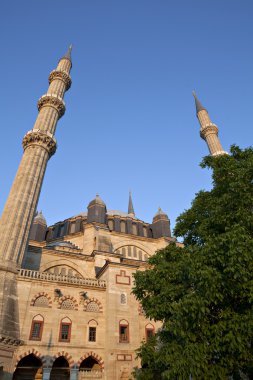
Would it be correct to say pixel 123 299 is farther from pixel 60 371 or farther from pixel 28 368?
pixel 28 368

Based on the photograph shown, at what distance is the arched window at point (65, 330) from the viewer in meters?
17.0

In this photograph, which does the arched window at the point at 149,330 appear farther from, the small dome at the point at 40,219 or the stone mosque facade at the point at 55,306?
the small dome at the point at 40,219

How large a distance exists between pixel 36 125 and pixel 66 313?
17208mm

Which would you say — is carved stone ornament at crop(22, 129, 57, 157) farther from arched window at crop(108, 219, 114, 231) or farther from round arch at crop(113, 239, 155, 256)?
Answer: round arch at crop(113, 239, 155, 256)

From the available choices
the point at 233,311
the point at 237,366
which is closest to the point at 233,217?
the point at 233,311

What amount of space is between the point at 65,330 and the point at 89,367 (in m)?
3.48

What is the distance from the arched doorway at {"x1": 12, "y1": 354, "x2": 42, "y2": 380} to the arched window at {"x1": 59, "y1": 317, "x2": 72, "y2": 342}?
176cm

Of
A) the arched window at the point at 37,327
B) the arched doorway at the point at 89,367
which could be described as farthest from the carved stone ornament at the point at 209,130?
the arched window at the point at 37,327

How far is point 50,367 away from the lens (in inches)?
622

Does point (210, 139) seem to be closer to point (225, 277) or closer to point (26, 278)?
point (26, 278)

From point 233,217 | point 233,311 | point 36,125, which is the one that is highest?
point 36,125

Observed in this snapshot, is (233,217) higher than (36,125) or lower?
lower

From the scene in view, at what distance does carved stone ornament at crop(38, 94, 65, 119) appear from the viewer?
95.6 ft

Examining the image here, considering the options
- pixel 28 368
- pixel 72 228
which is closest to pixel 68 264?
pixel 72 228
